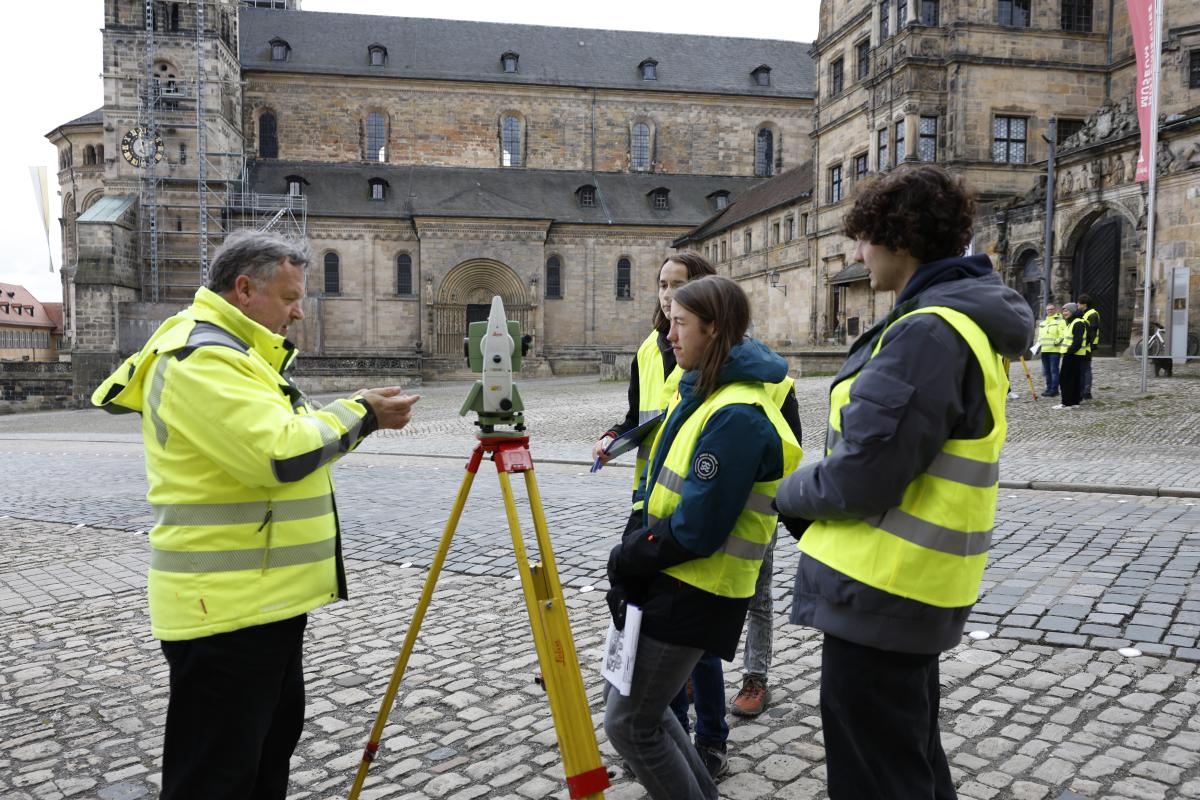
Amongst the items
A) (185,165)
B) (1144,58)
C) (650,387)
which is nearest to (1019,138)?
(1144,58)

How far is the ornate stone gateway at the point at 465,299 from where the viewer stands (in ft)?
141

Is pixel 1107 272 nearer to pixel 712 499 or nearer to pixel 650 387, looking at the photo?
pixel 650 387

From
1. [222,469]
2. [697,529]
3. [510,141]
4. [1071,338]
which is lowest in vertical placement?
[697,529]

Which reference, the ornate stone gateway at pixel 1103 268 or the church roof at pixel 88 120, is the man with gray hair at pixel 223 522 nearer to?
the ornate stone gateway at pixel 1103 268

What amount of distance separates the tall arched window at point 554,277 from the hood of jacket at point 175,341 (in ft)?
142

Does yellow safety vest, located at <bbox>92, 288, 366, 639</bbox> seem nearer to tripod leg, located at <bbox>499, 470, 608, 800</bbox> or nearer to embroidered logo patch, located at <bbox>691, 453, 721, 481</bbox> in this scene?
tripod leg, located at <bbox>499, 470, 608, 800</bbox>

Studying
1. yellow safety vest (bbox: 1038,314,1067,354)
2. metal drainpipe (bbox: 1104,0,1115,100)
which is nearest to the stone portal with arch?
metal drainpipe (bbox: 1104,0,1115,100)

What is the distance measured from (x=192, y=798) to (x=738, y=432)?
1684 millimetres

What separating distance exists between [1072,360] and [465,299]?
32.3 m

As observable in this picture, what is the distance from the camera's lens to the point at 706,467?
2.36 meters

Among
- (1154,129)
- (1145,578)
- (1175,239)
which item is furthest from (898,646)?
(1175,239)

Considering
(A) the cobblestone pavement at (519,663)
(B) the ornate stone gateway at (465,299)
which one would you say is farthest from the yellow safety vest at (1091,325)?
(B) the ornate stone gateway at (465,299)

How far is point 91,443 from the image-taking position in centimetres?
1753

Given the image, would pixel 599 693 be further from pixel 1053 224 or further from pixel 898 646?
pixel 1053 224
